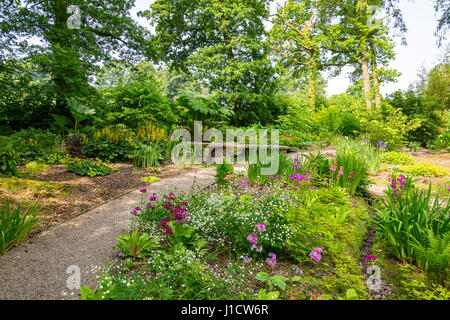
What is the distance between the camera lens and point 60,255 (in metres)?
2.19

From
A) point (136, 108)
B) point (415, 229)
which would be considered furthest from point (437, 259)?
point (136, 108)

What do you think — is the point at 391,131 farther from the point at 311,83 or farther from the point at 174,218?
the point at 174,218

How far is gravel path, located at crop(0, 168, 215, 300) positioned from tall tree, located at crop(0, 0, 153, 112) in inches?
245

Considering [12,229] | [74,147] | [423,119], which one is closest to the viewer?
[12,229]

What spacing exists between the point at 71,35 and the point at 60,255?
927cm

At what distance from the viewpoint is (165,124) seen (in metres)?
7.88

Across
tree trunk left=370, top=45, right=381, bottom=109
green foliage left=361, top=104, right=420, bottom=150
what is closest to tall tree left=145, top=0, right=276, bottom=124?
green foliage left=361, top=104, right=420, bottom=150

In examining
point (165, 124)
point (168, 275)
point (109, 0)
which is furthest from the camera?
point (109, 0)

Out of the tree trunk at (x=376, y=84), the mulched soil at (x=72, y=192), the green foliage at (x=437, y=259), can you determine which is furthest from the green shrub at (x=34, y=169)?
the tree trunk at (x=376, y=84)

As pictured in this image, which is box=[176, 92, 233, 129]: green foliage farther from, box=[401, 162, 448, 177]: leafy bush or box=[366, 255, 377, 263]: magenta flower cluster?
box=[366, 255, 377, 263]: magenta flower cluster

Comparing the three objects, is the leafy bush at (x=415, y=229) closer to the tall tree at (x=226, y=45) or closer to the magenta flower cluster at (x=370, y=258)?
the magenta flower cluster at (x=370, y=258)
